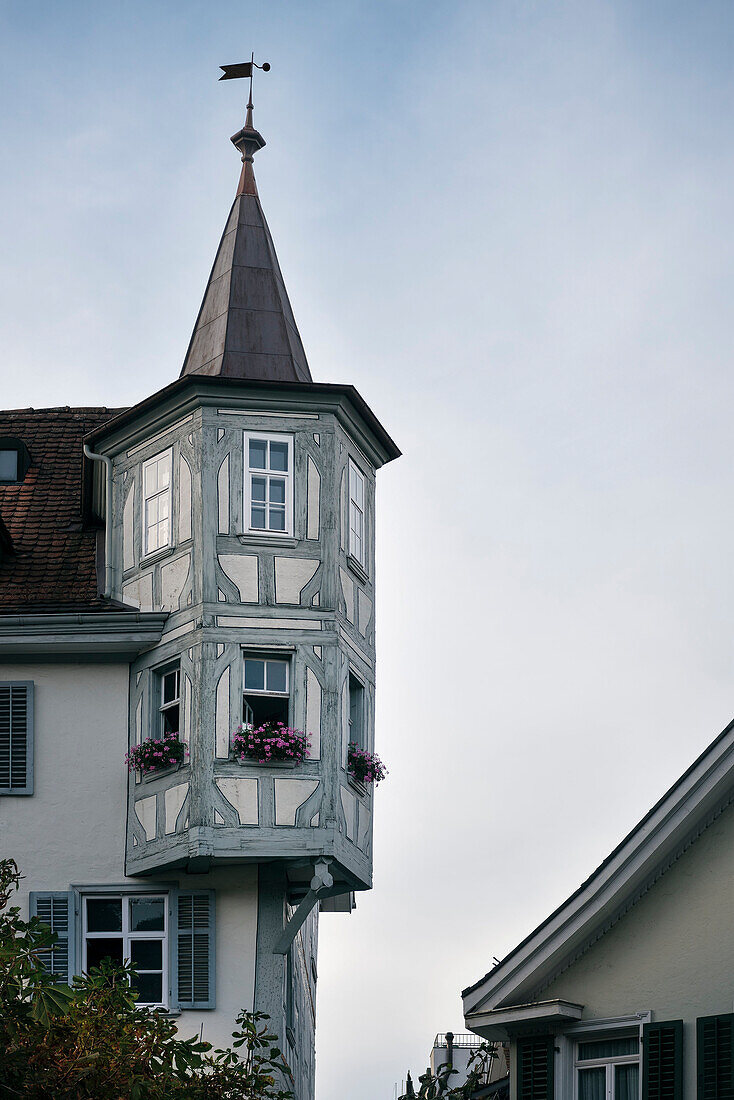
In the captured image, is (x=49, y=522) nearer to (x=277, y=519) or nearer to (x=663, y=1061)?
(x=277, y=519)

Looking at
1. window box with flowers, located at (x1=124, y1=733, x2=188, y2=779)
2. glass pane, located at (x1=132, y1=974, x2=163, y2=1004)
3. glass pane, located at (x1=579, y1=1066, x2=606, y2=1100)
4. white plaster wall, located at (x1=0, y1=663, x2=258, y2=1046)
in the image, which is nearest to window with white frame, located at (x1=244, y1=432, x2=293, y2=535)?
white plaster wall, located at (x1=0, y1=663, x2=258, y2=1046)

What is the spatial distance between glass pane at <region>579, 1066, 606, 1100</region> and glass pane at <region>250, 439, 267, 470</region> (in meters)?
9.58

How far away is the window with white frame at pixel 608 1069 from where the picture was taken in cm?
2000

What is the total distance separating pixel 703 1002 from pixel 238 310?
42.9ft

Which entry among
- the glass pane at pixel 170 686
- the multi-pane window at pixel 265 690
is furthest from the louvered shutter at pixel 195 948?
the glass pane at pixel 170 686

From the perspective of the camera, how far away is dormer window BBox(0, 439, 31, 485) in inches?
1200

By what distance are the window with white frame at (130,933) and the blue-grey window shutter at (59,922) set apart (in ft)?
0.61

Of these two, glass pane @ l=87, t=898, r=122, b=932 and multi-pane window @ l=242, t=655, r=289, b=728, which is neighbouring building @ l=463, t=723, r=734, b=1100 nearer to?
multi-pane window @ l=242, t=655, r=289, b=728

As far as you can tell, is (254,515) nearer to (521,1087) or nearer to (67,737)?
(67,737)

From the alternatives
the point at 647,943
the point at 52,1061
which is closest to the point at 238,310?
the point at 647,943

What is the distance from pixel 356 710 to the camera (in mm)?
27094

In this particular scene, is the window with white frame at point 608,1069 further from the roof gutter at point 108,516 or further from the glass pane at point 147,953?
the roof gutter at point 108,516

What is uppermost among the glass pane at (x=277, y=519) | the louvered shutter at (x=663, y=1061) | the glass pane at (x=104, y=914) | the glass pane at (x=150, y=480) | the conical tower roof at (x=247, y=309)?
the conical tower roof at (x=247, y=309)

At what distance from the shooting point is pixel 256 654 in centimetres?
2608
